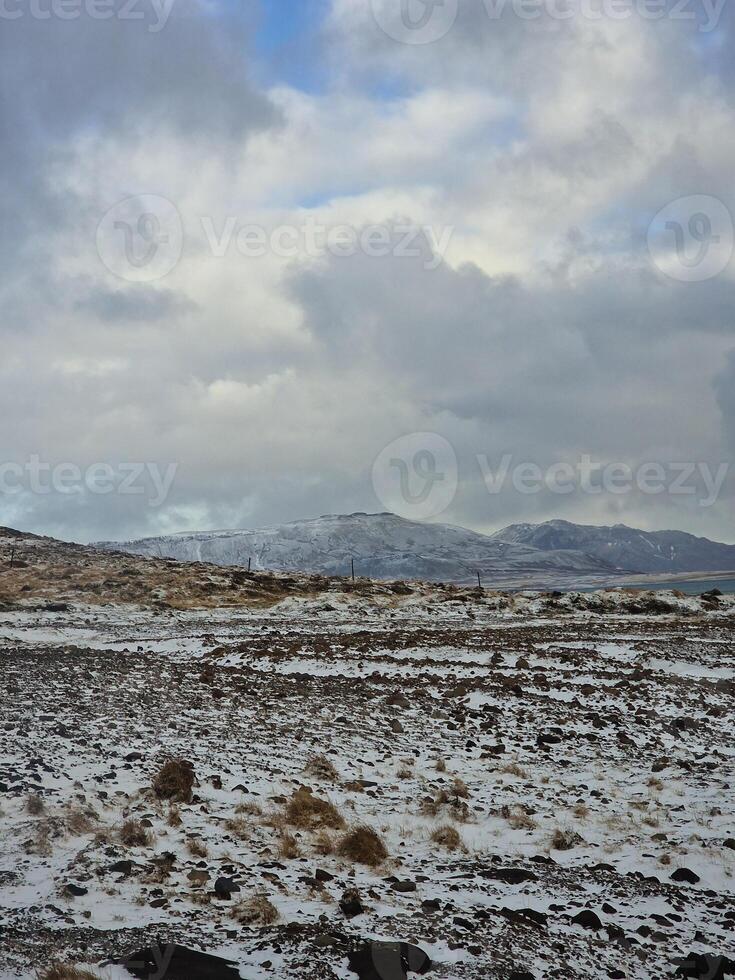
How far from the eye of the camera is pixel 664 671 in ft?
86.9

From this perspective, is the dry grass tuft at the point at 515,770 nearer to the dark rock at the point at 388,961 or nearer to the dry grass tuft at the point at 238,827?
the dry grass tuft at the point at 238,827

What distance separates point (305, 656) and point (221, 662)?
3.48 meters

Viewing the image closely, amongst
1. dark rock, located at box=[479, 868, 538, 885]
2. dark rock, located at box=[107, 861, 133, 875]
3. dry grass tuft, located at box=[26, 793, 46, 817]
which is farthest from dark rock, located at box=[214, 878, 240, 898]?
dry grass tuft, located at box=[26, 793, 46, 817]

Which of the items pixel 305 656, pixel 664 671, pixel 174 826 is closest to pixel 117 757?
pixel 174 826

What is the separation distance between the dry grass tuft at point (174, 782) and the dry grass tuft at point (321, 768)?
99.6 inches

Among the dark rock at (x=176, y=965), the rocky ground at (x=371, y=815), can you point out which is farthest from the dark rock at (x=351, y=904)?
the dark rock at (x=176, y=965)

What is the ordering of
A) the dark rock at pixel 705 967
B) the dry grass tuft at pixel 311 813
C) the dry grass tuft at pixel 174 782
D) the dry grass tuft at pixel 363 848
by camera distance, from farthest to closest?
the dry grass tuft at pixel 174 782, the dry grass tuft at pixel 311 813, the dry grass tuft at pixel 363 848, the dark rock at pixel 705 967

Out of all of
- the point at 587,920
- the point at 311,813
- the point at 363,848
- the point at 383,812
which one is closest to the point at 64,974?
the point at 363,848

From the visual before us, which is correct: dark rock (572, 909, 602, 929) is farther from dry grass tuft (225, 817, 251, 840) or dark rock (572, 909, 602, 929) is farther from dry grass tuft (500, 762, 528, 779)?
dry grass tuft (500, 762, 528, 779)

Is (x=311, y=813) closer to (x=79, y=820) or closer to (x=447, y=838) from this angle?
(x=447, y=838)

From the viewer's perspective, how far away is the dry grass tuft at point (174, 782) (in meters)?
11.6

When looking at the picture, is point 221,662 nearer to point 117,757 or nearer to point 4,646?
point 4,646

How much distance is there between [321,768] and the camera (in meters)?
14.0

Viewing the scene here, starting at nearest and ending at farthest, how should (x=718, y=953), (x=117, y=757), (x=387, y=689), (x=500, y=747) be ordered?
(x=718, y=953) < (x=117, y=757) < (x=500, y=747) < (x=387, y=689)
